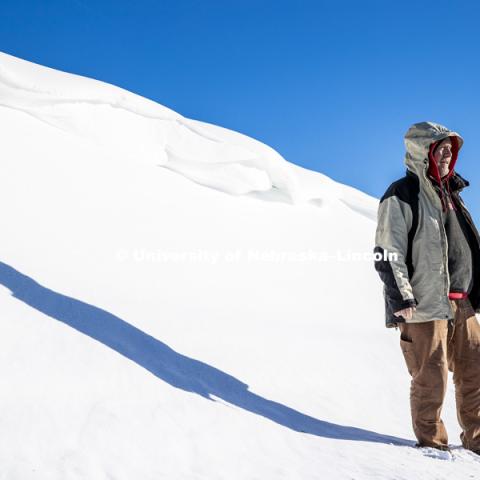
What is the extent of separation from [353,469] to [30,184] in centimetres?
605

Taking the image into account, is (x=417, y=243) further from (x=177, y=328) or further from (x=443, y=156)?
(x=177, y=328)

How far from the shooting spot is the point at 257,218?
950cm

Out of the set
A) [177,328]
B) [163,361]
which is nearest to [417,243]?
[163,361]

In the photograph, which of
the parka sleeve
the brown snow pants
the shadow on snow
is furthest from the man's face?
the shadow on snow

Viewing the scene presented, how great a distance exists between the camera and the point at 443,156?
11.7ft

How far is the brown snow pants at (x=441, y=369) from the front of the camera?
3197mm

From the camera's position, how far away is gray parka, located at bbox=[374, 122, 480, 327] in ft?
10.7

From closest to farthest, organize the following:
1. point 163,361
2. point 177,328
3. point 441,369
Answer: point 441,369, point 163,361, point 177,328

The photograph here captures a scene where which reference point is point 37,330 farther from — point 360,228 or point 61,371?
point 360,228

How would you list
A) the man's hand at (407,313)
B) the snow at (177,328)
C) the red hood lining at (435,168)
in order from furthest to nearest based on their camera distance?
the red hood lining at (435,168)
the man's hand at (407,313)
the snow at (177,328)

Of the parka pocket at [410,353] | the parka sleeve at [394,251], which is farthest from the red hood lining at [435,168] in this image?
the parka pocket at [410,353]

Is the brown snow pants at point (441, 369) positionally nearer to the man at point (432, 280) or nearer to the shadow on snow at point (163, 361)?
the man at point (432, 280)

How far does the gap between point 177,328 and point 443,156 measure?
262cm

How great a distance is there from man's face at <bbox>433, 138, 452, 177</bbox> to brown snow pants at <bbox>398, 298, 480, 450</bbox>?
2.87 ft
